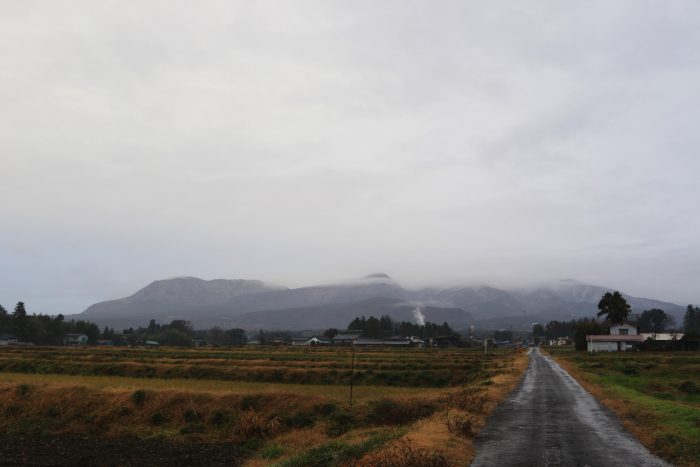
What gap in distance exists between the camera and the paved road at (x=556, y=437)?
19375 millimetres

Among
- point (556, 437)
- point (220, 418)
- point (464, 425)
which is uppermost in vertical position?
point (464, 425)

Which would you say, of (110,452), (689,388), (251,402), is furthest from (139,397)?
(689,388)

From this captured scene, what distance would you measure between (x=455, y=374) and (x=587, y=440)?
41.0 meters

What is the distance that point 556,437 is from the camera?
2373 centimetres

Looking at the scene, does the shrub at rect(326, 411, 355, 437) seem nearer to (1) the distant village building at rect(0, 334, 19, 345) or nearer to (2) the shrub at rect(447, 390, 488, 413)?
(2) the shrub at rect(447, 390, 488, 413)

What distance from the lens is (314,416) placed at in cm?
3497

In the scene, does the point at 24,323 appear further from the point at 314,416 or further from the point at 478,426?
the point at 478,426

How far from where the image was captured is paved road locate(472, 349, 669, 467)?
19375 mm

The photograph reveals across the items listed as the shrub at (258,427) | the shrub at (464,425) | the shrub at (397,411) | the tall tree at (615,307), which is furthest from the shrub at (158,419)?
the tall tree at (615,307)

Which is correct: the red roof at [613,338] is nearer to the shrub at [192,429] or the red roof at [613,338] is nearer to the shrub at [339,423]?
the shrub at [339,423]

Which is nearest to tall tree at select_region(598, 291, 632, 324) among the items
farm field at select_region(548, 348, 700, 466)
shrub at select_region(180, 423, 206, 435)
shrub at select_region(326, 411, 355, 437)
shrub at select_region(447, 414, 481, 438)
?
farm field at select_region(548, 348, 700, 466)

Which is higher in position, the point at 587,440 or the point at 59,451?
the point at 587,440

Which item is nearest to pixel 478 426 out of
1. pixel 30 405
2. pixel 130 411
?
pixel 130 411

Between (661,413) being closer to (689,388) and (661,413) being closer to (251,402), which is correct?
(689,388)
